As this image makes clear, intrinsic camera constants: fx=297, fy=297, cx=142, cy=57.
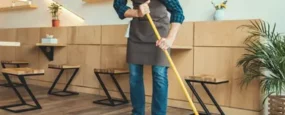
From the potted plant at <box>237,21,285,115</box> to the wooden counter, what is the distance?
0.35 feet

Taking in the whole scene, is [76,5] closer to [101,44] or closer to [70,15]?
[70,15]

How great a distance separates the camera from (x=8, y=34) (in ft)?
17.4

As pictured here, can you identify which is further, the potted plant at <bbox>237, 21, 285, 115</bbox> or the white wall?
the white wall

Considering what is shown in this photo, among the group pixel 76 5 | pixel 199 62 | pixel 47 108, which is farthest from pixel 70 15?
pixel 199 62

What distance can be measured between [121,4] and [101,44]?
1.80 metres

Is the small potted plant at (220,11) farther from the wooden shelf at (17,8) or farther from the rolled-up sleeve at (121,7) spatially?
the wooden shelf at (17,8)

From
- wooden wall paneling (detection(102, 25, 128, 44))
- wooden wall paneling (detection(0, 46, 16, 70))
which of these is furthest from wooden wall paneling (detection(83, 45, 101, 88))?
wooden wall paneling (detection(0, 46, 16, 70))

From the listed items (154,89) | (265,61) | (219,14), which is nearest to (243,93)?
(265,61)

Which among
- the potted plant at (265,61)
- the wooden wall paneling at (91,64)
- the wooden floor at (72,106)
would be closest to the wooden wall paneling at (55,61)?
the wooden wall paneling at (91,64)

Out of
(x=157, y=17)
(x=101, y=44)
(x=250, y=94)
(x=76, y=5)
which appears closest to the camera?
(x=157, y=17)

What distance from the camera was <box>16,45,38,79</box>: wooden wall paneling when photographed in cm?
480

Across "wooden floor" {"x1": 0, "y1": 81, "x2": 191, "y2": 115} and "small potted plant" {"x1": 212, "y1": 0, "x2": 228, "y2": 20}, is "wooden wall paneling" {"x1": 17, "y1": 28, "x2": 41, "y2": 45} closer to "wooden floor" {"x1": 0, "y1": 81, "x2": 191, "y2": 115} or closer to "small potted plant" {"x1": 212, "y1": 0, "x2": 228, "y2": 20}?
"wooden floor" {"x1": 0, "y1": 81, "x2": 191, "y2": 115}

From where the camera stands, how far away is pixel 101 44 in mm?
4023

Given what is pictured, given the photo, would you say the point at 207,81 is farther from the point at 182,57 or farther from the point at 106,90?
the point at 106,90
